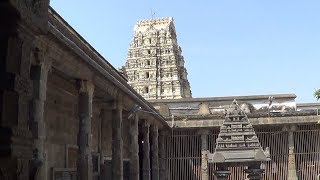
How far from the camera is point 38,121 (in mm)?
8305

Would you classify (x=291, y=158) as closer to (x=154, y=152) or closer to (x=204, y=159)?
(x=204, y=159)

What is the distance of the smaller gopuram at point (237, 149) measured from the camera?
15579mm

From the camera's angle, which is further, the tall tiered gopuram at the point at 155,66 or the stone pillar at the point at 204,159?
the tall tiered gopuram at the point at 155,66

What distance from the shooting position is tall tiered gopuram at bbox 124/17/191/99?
4597 centimetres

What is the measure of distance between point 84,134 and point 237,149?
20.7ft

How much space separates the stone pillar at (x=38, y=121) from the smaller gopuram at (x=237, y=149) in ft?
27.8

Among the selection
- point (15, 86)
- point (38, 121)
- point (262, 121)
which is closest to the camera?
point (15, 86)

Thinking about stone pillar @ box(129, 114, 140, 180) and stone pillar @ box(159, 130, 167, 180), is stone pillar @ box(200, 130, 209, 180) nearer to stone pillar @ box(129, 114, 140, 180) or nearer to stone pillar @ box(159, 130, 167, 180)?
stone pillar @ box(159, 130, 167, 180)

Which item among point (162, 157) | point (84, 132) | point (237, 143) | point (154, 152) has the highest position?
point (84, 132)

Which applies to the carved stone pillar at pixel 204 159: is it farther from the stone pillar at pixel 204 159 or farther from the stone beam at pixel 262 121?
the stone beam at pixel 262 121

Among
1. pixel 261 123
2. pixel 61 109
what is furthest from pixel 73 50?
pixel 261 123

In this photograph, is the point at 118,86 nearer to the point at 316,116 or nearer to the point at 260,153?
the point at 260,153

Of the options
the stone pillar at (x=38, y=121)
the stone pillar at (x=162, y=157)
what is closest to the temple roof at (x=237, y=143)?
the stone pillar at (x=38, y=121)

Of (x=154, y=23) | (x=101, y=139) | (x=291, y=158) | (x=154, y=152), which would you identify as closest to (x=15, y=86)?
(x=101, y=139)
